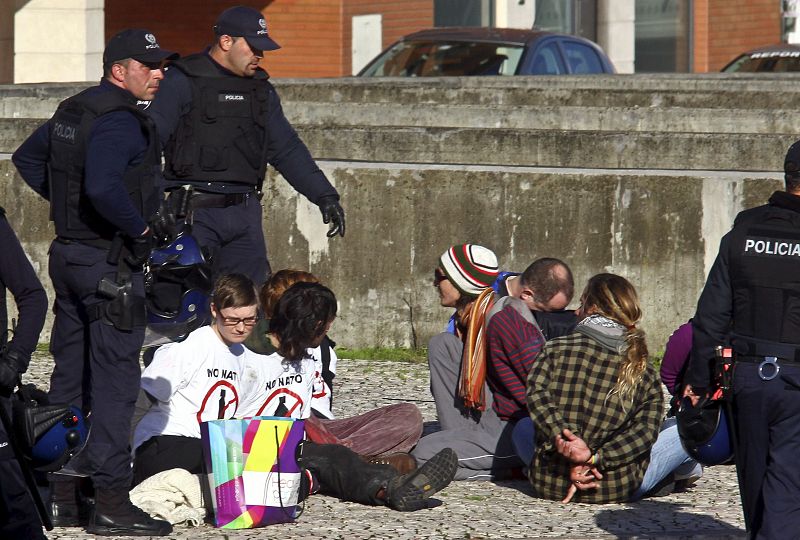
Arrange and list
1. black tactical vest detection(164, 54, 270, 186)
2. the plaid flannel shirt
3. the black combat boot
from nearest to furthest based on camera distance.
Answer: the black combat boot, the plaid flannel shirt, black tactical vest detection(164, 54, 270, 186)

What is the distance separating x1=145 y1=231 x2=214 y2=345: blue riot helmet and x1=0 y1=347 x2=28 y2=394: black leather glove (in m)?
2.02

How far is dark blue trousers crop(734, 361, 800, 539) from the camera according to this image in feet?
16.3

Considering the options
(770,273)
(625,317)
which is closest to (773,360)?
(770,273)

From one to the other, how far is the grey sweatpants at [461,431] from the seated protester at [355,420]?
93 millimetres

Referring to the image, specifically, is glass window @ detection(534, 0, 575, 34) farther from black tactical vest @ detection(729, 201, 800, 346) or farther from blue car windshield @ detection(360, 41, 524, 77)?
black tactical vest @ detection(729, 201, 800, 346)

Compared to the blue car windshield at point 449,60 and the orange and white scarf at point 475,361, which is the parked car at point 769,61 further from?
the orange and white scarf at point 475,361

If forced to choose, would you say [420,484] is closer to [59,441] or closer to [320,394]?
[320,394]

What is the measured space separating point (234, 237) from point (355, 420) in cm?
115

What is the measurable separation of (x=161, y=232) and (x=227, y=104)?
3.91 feet

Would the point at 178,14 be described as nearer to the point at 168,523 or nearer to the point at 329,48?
the point at 329,48

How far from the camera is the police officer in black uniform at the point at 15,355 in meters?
4.36

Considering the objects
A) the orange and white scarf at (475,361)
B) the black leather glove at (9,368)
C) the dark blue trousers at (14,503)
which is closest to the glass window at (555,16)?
the orange and white scarf at (475,361)

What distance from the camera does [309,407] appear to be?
21.6 feet

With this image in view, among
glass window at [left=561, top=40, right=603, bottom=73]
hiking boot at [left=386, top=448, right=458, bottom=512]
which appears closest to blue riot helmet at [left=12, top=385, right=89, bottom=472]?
hiking boot at [left=386, top=448, right=458, bottom=512]
